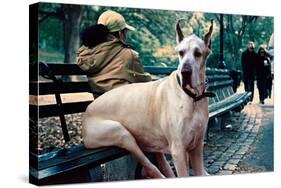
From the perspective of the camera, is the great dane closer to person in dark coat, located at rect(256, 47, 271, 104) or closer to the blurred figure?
the blurred figure

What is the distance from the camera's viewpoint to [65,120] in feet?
17.0

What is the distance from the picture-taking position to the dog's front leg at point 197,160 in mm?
5672

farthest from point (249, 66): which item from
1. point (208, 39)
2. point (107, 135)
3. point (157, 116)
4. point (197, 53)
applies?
point (107, 135)

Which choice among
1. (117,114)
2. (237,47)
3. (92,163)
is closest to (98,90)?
(117,114)

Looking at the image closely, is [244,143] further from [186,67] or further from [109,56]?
[109,56]

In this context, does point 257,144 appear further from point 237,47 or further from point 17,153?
point 17,153

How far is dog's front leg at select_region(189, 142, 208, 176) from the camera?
5672 mm

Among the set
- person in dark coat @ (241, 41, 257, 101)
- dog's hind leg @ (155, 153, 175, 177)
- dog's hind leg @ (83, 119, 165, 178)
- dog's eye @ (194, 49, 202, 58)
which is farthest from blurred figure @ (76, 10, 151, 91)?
person in dark coat @ (241, 41, 257, 101)

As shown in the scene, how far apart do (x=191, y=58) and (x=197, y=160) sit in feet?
3.15

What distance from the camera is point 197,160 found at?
5723 millimetres

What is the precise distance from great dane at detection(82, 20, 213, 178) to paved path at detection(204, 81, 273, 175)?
1.40 feet

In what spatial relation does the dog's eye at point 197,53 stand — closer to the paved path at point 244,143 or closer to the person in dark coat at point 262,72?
the paved path at point 244,143
